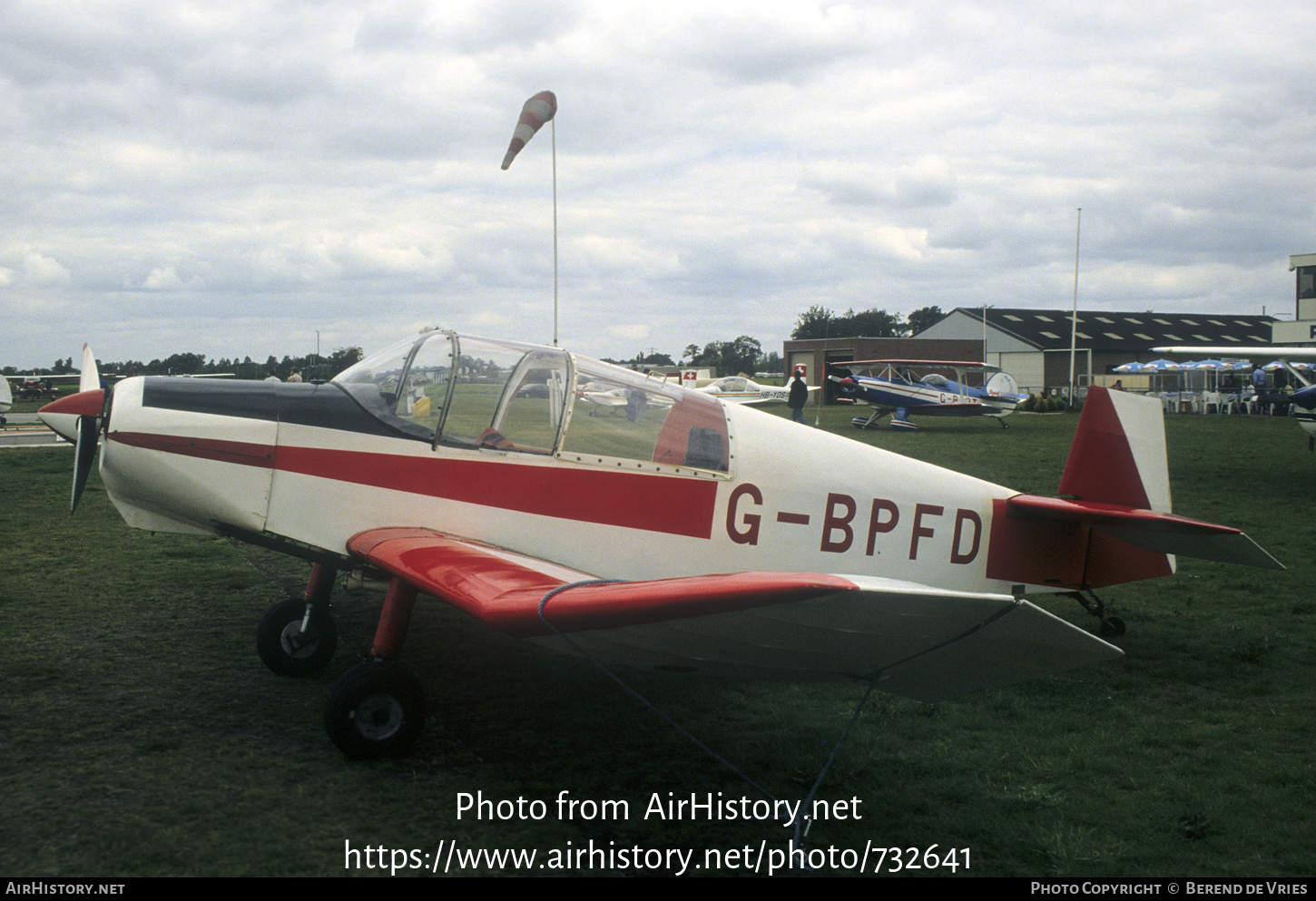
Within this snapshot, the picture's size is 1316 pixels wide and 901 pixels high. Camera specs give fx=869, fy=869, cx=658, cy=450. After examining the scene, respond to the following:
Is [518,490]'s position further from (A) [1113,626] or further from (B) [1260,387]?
(B) [1260,387]

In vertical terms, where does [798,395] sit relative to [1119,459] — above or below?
above

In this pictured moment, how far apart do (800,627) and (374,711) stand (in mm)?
2162

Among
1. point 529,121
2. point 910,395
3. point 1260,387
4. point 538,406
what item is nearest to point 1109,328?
point 1260,387

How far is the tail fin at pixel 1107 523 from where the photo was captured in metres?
4.39

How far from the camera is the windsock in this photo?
10664 millimetres

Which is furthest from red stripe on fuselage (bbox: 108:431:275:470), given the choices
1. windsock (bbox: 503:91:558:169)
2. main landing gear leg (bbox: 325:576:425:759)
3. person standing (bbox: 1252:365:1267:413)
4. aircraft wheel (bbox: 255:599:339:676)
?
person standing (bbox: 1252:365:1267:413)

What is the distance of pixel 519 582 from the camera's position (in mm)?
3299

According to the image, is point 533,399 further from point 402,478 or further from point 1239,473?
point 1239,473

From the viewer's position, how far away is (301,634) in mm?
5004

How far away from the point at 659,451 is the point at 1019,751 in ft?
7.14

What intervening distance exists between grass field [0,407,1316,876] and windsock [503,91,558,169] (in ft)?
20.9

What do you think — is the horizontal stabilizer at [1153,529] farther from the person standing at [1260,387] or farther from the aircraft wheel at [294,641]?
the person standing at [1260,387]

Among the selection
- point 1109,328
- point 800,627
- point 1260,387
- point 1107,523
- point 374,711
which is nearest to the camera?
point 800,627

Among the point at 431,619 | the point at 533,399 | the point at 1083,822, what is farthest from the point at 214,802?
the point at 1083,822
